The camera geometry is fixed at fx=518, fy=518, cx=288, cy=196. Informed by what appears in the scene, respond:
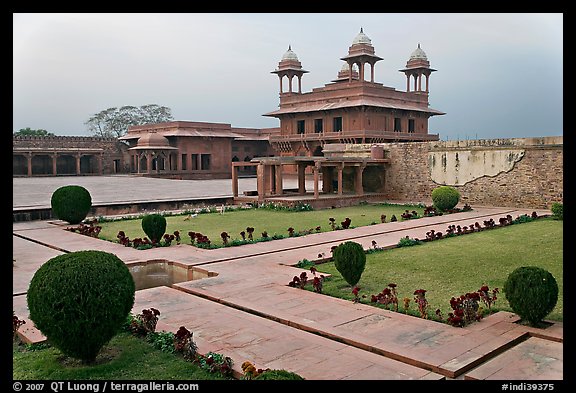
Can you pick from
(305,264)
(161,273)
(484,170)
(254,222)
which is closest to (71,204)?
(254,222)

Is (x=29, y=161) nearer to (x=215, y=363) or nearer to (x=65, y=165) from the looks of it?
(x=65, y=165)

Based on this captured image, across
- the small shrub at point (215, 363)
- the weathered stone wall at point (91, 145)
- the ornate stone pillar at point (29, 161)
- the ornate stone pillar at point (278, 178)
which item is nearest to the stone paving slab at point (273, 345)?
the small shrub at point (215, 363)

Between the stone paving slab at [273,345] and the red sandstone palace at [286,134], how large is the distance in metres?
27.0

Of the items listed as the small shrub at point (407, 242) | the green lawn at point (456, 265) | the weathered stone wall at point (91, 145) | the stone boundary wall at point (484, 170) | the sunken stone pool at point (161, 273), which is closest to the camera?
the green lawn at point (456, 265)

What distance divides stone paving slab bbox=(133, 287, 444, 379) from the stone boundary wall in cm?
1394

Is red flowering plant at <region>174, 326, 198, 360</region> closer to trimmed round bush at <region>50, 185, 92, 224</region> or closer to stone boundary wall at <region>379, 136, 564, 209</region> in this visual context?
trimmed round bush at <region>50, 185, 92, 224</region>

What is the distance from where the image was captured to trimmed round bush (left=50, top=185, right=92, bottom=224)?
573 inches

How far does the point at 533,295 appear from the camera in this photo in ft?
17.4

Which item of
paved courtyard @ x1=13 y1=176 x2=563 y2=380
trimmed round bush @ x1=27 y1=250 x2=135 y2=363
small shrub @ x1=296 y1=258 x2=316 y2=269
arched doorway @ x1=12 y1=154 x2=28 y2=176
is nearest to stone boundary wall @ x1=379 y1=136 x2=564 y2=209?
small shrub @ x1=296 y1=258 x2=316 y2=269

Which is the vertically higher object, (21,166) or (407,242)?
(21,166)

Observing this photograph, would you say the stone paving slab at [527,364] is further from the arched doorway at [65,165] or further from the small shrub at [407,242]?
the arched doorway at [65,165]

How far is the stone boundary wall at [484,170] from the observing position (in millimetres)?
17109

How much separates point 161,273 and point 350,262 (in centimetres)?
347
